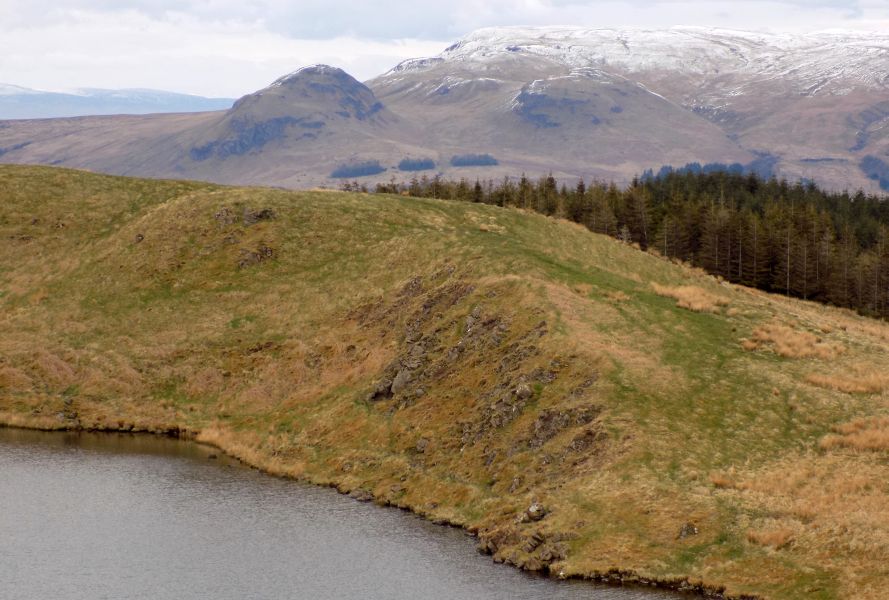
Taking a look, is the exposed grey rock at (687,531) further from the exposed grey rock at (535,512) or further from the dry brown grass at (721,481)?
the exposed grey rock at (535,512)

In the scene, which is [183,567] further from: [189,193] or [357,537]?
[189,193]

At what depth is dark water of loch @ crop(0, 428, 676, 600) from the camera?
48.0 metres

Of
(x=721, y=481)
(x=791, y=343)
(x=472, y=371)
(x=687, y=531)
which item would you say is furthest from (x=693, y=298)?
(x=687, y=531)

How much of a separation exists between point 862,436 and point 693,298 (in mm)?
27880

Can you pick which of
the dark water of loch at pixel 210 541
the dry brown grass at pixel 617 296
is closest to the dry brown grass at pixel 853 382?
the dry brown grass at pixel 617 296

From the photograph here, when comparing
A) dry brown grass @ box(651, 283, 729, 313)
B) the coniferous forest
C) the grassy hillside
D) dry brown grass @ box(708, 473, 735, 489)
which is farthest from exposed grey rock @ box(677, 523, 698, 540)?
the coniferous forest

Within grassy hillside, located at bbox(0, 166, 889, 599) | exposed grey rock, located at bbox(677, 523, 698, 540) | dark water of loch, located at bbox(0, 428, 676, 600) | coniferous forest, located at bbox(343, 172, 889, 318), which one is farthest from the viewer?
coniferous forest, located at bbox(343, 172, 889, 318)

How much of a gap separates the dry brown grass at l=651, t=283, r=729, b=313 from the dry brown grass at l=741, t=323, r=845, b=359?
5793mm

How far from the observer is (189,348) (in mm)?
86375

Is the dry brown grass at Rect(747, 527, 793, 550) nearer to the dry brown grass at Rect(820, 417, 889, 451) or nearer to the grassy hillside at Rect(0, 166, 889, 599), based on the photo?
the grassy hillside at Rect(0, 166, 889, 599)

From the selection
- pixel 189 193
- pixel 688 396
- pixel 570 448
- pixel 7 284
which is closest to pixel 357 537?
pixel 570 448

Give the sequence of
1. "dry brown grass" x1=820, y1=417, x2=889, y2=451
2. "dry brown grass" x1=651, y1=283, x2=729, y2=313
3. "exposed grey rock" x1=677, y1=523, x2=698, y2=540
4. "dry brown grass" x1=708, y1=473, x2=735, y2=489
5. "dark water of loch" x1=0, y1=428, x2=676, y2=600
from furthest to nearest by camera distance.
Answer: "dry brown grass" x1=651, y1=283, x2=729, y2=313
"dry brown grass" x1=820, y1=417, x2=889, y2=451
"dry brown grass" x1=708, y1=473, x2=735, y2=489
"exposed grey rock" x1=677, y1=523, x2=698, y2=540
"dark water of loch" x1=0, y1=428, x2=676, y2=600

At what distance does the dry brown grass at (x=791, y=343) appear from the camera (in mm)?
73188

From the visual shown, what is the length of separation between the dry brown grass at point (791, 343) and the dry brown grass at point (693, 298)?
5.79 m
